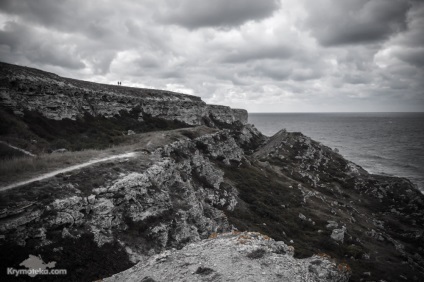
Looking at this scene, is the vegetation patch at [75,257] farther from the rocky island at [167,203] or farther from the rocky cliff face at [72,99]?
the rocky cliff face at [72,99]

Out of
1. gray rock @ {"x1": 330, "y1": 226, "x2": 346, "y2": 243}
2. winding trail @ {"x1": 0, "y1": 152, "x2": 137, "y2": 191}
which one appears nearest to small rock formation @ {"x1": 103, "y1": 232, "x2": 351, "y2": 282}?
winding trail @ {"x1": 0, "y1": 152, "x2": 137, "y2": 191}

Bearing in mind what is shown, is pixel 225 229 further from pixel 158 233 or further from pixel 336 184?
pixel 336 184

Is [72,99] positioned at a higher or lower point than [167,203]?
higher

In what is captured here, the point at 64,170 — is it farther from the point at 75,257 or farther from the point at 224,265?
the point at 224,265

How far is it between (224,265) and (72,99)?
56.0m

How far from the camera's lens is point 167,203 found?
24.7 m

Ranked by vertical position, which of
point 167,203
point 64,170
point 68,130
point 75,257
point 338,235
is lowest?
point 338,235

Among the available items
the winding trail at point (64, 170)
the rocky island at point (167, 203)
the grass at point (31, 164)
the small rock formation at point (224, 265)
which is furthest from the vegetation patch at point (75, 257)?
the grass at point (31, 164)

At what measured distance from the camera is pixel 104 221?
18281mm

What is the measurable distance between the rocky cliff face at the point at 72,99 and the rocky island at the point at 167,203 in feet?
1.06

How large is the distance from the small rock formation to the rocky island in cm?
9

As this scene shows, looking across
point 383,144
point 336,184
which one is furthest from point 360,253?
point 383,144

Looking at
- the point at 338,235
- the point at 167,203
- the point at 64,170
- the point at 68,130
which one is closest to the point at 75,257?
the point at 64,170

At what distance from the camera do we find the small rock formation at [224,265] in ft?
41.7
